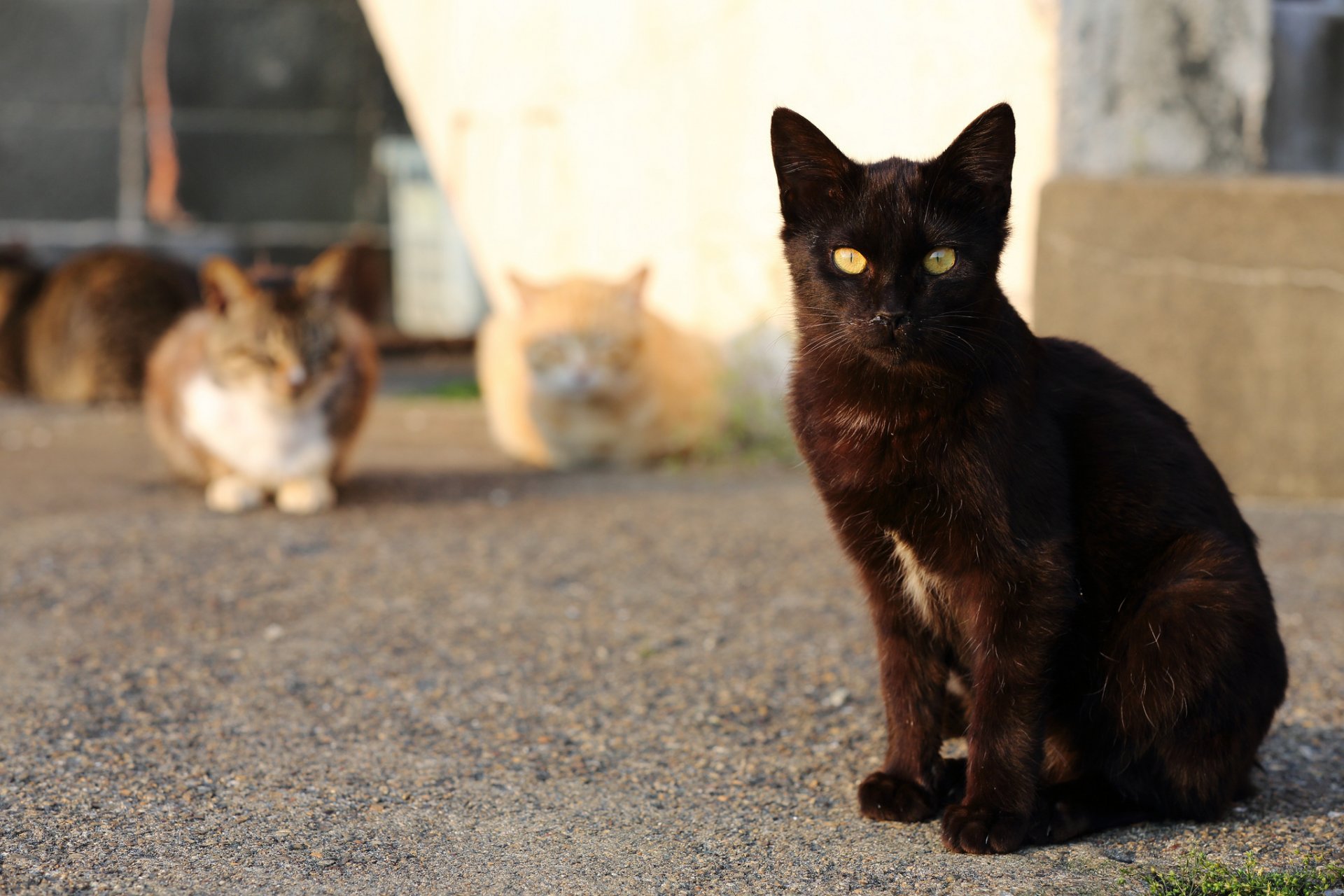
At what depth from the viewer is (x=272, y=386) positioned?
4.95m

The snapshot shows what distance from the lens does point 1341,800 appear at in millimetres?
2613

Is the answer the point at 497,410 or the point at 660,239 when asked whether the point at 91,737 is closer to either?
the point at 497,410

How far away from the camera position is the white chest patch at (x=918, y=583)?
94.5 inches

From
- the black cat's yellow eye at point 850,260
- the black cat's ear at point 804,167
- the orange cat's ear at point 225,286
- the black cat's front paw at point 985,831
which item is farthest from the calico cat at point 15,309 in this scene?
the black cat's front paw at point 985,831

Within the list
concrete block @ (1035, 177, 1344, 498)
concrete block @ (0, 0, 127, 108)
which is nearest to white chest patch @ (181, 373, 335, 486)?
concrete block @ (1035, 177, 1344, 498)

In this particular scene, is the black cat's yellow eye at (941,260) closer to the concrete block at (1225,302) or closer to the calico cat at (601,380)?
the concrete block at (1225,302)

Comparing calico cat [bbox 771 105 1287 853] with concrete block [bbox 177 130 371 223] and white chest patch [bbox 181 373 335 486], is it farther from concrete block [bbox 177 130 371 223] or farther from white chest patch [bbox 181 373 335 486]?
concrete block [bbox 177 130 371 223]

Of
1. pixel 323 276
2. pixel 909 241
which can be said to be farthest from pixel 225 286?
pixel 909 241

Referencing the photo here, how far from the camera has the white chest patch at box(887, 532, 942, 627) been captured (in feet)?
7.88

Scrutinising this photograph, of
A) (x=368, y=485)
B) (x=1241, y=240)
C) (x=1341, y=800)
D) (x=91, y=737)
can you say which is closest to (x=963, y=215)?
(x=1341, y=800)

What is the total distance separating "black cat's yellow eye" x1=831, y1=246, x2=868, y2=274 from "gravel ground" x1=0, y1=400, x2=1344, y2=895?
107 centimetres

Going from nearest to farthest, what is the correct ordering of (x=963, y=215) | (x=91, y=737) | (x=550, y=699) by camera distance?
(x=963, y=215) → (x=91, y=737) → (x=550, y=699)

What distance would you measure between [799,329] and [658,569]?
209 cm

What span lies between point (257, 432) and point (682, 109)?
3127 millimetres
